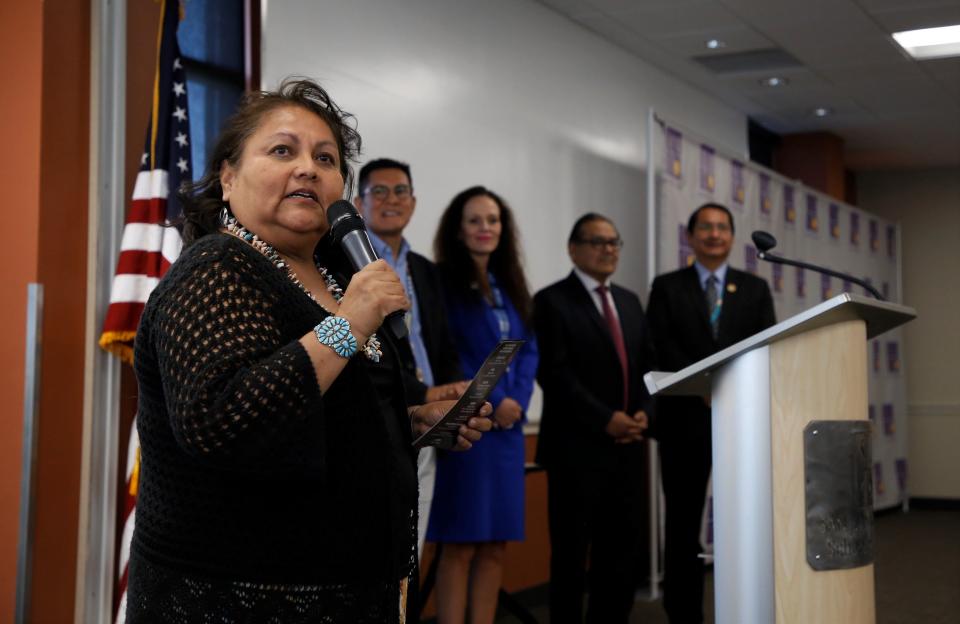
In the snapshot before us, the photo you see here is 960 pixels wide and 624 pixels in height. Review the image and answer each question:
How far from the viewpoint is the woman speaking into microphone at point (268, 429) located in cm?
128

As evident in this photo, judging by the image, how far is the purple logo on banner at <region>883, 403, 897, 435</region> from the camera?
29.1 ft

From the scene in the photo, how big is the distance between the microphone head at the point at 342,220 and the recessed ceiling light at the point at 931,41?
5286 mm

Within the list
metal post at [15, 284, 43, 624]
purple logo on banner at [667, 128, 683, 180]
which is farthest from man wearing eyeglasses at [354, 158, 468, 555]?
purple logo on banner at [667, 128, 683, 180]

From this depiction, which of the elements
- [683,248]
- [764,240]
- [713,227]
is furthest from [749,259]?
[764,240]

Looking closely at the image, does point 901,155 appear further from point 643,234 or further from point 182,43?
point 182,43

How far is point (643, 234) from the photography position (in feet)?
21.6

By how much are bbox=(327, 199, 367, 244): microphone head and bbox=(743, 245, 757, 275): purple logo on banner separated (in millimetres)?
5688

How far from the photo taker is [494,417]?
11.3 feet

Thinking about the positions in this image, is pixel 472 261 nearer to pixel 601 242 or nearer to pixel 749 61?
pixel 601 242

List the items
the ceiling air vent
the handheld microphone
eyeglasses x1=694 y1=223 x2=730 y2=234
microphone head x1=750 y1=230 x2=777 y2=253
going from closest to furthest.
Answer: the handheld microphone
microphone head x1=750 y1=230 x2=777 y2=253
eyeglasses x1=694 y1=223 x2=730 y2=234
the ceiling air vent

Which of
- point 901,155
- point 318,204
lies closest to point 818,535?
point 318,204

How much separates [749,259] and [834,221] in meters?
1.70

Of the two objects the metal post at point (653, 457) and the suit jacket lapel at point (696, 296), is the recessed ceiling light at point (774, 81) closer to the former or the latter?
the metal post at point (653, 457)

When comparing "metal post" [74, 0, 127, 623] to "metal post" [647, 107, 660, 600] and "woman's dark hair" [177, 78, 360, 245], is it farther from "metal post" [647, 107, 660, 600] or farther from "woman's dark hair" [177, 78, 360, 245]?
"metal post" [647, 107, 660, 600]
